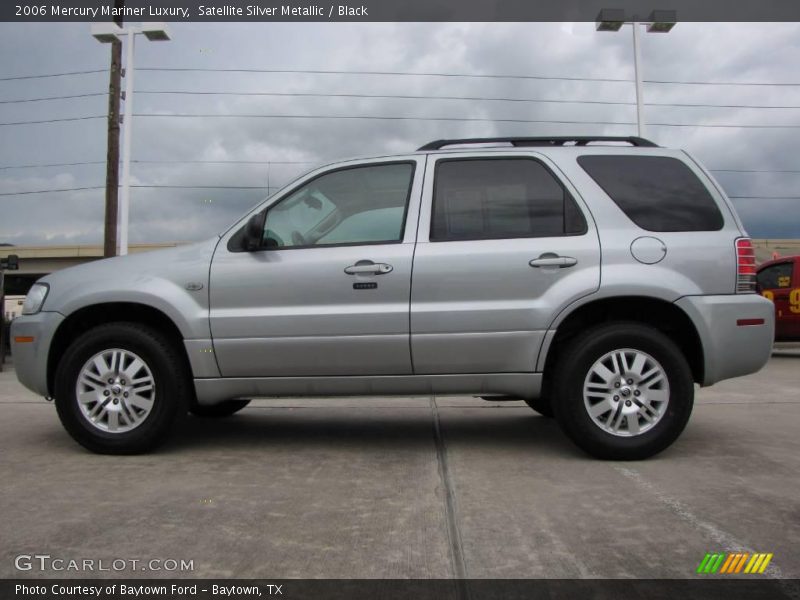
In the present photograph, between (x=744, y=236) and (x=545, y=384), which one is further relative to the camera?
(x=545, y=384)

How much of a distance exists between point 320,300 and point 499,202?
130cm

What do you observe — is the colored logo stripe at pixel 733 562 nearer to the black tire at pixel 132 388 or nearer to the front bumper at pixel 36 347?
the black tire at pixel 132 388

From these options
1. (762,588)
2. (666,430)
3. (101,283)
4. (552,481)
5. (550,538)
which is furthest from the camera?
(101,283)

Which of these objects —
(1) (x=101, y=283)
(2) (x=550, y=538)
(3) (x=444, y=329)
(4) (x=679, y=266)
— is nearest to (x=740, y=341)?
(4) (x=679, y=266)

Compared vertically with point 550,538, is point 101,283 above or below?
above

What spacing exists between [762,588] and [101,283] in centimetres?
392

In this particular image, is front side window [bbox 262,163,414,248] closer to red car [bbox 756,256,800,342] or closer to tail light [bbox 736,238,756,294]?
tail light [bbox 736,238,756,294]

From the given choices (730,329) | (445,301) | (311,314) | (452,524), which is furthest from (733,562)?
(311,314)

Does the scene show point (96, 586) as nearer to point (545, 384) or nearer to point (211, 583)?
point (211, 583)

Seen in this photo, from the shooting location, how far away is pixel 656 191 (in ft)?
14.4

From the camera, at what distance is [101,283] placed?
4.45m

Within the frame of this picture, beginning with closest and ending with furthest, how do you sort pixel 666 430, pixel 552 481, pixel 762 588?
1. pixel 762 588
2. pixel 552 481
3. pixel 666 430

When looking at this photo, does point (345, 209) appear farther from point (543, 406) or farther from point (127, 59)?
point (127, 59)

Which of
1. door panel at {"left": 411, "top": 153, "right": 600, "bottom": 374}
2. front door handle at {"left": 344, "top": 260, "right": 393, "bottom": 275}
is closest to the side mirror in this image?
front door handle at {"left": 344, "top": 260, "right": 393, "bottom": 275}
